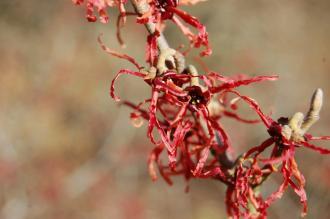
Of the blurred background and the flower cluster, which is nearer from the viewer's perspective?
the flower cluster

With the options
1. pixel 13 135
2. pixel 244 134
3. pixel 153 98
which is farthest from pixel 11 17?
pixel 153 98

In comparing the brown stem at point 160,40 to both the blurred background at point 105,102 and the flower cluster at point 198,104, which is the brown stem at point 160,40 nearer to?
the flower cluster at point 198,104

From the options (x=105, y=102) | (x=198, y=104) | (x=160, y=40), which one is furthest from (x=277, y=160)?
(x=105, y=102)

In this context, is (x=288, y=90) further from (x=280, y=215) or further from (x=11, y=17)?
(x=11, y=17)

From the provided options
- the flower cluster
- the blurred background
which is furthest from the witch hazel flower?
the blurred background

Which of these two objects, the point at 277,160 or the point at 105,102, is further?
the point at 105,102

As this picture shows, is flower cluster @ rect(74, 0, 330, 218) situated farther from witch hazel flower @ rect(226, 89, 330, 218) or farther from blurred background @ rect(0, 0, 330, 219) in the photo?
blurred background @ rect(0, 0, 330, 219)

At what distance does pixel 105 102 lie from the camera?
5375mm

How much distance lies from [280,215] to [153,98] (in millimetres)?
2719

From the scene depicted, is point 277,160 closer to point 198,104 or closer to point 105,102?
point 198,104

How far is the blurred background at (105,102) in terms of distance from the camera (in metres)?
4.17

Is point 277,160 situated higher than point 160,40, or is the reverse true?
point 160,40

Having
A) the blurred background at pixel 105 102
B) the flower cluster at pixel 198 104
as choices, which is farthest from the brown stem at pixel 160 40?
the blurred background at pixel 105 102

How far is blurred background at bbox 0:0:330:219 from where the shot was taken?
4.17m
